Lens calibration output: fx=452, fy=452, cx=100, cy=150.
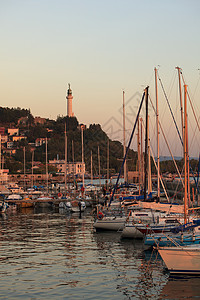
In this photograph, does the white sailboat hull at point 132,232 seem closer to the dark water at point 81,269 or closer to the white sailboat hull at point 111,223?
the dark water at point 81,269

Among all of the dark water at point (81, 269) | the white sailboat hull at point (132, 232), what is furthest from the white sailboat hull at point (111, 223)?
the white sailboat hull at point (132, 232)

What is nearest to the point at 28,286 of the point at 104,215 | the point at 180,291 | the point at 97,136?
the point at 180,291

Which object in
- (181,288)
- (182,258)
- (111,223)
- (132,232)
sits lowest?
(181,288)

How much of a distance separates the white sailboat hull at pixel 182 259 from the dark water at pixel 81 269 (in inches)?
17.4

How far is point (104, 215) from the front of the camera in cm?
3591

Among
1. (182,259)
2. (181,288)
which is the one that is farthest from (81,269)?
(181,288)

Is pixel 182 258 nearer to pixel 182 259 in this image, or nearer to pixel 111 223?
pixel 182 259

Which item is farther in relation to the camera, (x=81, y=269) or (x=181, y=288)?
(x=81, y=269)

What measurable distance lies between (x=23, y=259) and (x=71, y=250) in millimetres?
3610

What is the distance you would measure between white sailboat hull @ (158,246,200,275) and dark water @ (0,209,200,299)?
0.44m

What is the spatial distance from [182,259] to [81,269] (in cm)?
543

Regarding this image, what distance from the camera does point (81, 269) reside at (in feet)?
73.6

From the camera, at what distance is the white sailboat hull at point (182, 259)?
63.8 feet

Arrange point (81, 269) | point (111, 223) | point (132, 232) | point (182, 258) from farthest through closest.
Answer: point (111, 223) < point (132, 232) < point (81, 269) < point (182, 258)
